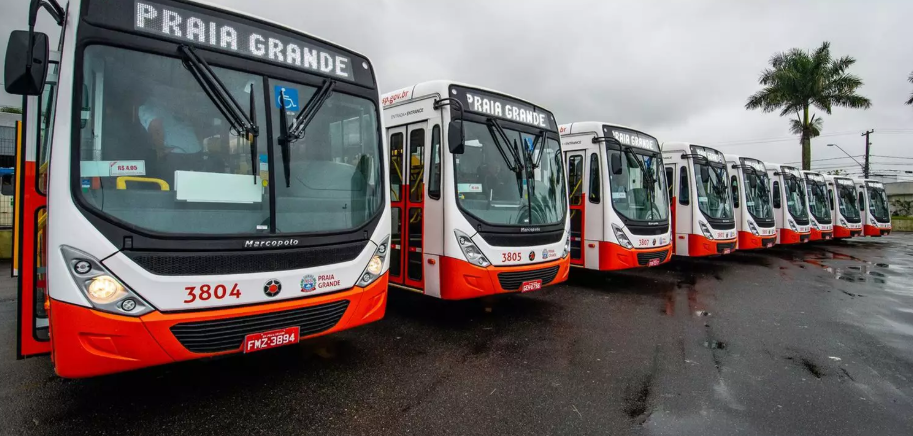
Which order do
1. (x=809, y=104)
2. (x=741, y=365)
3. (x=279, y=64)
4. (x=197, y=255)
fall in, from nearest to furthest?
A: 1. (x=197, y=255)
2. (x=279, y=64)
3. (x=741, y=365)
4. (x=809, y=104)

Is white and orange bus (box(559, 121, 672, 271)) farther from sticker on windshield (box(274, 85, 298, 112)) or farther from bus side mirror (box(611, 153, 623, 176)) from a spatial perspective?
sticker on windshield (box(274, 85, 298, 112))

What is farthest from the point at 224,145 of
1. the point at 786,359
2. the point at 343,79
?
the point at 786,359

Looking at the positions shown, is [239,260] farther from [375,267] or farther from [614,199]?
[614,199]

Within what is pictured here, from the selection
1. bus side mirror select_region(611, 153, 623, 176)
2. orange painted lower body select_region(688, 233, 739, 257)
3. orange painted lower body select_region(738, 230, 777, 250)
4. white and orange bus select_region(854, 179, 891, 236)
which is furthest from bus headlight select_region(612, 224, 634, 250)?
white and orange bus select_region(854, 179, 891, 236)

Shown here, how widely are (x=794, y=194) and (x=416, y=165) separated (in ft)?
49.2

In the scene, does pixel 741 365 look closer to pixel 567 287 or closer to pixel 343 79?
pixel 567 287

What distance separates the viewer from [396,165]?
624 cm

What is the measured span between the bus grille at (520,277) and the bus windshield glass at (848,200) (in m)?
19.8

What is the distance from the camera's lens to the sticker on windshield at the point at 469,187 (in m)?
5.42

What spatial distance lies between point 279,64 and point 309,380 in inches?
103

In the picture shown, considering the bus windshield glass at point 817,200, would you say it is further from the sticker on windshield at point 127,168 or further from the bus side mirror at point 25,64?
the bus side mirror at point 25,64

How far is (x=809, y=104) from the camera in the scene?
87.5ft

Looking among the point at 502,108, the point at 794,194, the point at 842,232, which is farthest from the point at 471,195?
the point at 842,232

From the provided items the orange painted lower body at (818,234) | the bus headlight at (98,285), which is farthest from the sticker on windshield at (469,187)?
the orange painted lower body at (818,234)
